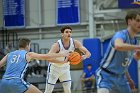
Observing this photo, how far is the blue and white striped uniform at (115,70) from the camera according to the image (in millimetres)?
4730

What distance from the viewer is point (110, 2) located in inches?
691

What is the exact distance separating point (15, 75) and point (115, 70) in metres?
2.11

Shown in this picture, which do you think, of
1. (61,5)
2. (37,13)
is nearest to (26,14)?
(37,13)

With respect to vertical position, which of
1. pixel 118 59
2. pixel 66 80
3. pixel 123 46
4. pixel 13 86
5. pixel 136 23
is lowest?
pixel 66 80

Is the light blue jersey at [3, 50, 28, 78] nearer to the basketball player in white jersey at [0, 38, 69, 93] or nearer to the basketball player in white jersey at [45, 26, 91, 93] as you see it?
the basketball player in white jersey at [0, 38, 69, 93]

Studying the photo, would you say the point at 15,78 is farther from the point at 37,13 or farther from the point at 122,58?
the point at 37,13

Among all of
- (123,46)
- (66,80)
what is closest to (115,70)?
(123,46)

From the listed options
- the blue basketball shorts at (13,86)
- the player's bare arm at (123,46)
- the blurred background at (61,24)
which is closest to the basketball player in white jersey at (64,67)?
Result: the blue basketball shorts at (13,86)

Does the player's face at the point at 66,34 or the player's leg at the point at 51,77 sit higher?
the player's face at the point at 66,34

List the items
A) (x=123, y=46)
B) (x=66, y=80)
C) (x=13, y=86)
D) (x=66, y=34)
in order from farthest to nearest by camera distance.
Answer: (x=66, y=80) < (x=66, y=34) < (x=13, y=86) < (x=123, y=46)

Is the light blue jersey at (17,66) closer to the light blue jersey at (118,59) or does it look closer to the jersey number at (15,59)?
the jersey number at (15,59)

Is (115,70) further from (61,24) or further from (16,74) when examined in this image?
(61,24)

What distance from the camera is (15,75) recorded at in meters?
6.32

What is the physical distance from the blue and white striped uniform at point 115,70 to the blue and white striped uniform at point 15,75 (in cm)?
177
